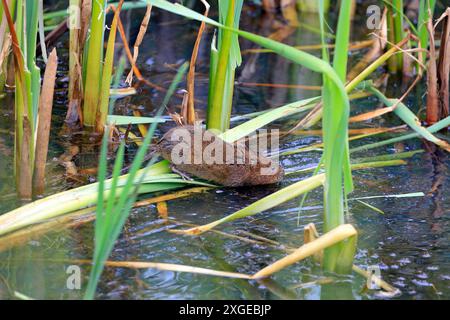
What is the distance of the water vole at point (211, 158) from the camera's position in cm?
288

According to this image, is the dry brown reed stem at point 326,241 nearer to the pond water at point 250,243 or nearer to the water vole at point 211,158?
the pond water at point 250,243

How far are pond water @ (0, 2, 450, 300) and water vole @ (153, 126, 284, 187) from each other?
78 millimetres

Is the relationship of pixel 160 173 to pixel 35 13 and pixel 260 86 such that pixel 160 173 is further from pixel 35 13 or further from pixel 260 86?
pixel 260 86

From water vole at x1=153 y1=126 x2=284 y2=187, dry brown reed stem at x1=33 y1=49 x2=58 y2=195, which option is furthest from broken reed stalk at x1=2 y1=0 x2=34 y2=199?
water vole at x1=153 y1=126 x2=284 y2=187

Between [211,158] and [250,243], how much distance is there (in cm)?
46

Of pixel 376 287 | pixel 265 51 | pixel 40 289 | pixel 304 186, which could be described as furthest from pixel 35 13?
pixel 265 51

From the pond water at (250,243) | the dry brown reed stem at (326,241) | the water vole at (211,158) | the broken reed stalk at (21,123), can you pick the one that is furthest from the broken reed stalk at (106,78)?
the dry brown reed stem at (326,241)

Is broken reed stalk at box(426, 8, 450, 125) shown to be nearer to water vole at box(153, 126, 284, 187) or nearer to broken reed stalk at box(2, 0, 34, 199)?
water vole at box(153, 126, 284, 187)

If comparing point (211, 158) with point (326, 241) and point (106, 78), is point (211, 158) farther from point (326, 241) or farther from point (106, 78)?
point (326, 241)

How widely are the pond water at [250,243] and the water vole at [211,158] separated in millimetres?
78

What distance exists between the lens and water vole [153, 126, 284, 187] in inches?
113

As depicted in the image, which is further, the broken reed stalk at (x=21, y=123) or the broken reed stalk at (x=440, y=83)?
the broken reed stalk at (x=440, y=83)

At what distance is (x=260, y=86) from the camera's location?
4.30m

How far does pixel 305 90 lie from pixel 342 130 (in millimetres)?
2173
